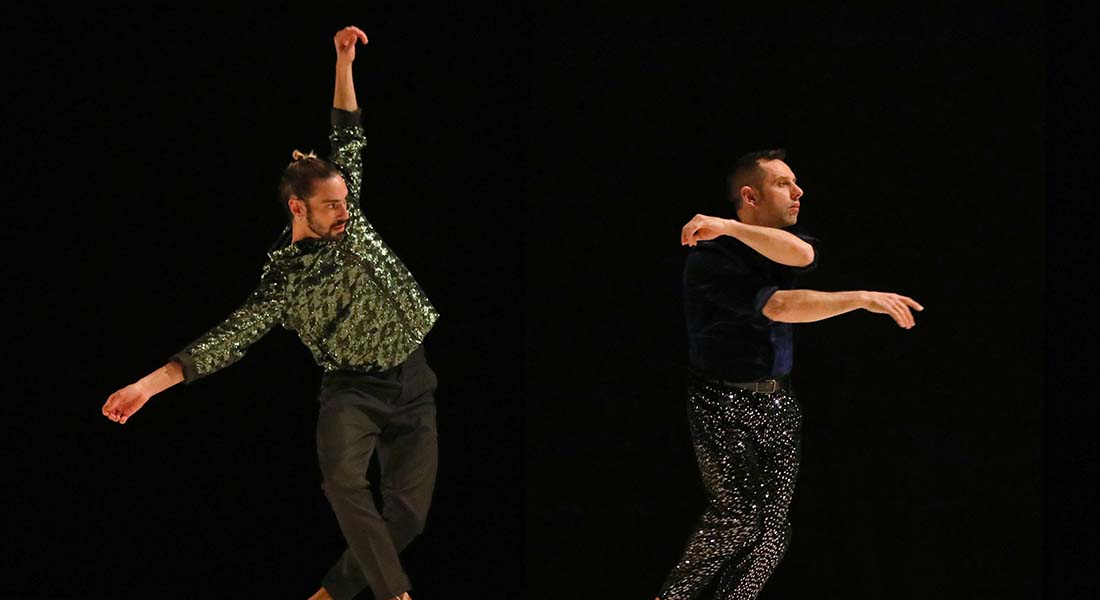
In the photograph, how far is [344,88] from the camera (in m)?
4.12

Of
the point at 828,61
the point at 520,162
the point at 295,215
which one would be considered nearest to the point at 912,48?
the point at 828,61

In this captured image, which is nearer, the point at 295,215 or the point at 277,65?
the point at 295,215

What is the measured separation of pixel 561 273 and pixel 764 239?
2.63 ft

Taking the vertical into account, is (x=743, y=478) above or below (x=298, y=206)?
below

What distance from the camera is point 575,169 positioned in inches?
174

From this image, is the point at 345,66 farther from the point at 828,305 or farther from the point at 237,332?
the point at 828,305

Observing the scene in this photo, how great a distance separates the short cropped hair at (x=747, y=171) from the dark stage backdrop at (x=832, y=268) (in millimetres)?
269

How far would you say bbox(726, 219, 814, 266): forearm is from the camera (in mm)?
3834

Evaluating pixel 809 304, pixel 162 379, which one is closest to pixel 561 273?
pixel 809 304

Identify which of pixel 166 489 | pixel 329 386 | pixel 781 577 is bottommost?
pixel 781 577

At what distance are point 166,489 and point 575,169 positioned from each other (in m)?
1.56

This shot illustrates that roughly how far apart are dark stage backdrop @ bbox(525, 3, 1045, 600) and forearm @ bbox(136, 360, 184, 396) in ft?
3.48

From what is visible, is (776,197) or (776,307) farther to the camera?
(776,197)

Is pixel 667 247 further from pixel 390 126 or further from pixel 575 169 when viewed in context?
pixel 390 126
